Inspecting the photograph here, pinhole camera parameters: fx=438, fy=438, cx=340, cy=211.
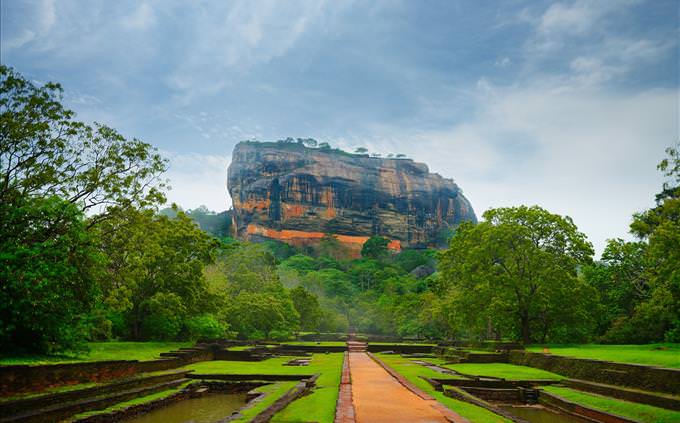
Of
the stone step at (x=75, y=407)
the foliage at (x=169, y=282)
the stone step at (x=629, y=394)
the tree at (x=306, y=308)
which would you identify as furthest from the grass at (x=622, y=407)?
the tree at (x=306, y=308)

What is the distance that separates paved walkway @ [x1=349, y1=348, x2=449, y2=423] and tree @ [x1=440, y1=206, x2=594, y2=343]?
1483 centimetres

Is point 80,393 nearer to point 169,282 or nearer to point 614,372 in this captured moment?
point 169,282

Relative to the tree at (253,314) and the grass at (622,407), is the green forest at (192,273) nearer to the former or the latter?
the tree at (253,314)

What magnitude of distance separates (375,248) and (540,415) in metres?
113

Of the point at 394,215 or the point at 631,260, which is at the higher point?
the point at 394,215

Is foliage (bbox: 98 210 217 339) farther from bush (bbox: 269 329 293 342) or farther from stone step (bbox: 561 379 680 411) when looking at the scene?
stone step (bbox: 561 379 680 411)

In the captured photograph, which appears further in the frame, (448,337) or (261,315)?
(448,337)

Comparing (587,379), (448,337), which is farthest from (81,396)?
(448,337)

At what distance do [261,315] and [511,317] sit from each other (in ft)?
62.4

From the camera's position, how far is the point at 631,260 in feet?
102

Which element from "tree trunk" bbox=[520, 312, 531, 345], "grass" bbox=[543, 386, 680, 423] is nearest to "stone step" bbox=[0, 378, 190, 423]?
"grass" bbox=[543, 386, 680, 423]

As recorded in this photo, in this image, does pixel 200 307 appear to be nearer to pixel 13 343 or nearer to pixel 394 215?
pixel 13 343

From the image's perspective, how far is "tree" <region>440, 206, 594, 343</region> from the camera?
2544 cm

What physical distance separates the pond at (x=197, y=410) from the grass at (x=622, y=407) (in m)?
9.69
